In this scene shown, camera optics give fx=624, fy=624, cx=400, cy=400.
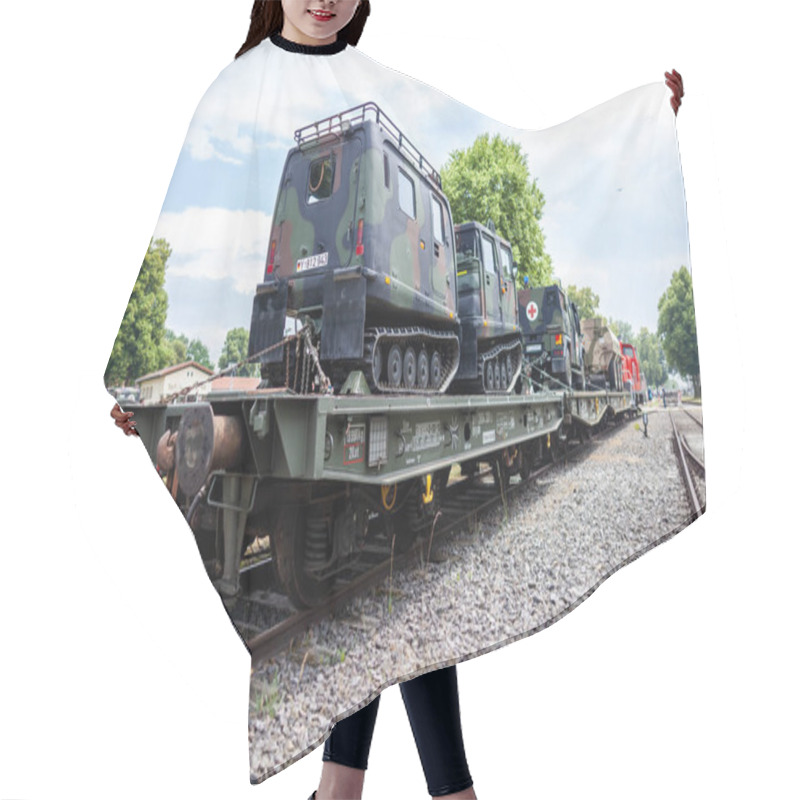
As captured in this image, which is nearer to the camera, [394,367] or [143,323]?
[143,323]

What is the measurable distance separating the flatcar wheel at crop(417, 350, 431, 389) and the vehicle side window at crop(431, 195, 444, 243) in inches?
19.2

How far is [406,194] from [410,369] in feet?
2.25

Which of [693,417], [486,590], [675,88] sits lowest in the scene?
[486,590]

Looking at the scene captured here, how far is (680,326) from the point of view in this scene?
103 inches

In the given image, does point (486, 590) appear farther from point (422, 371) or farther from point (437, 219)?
point (437, 219)

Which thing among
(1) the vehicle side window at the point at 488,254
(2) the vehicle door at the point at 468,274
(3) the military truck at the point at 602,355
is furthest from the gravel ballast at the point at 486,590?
(1) the vehicle side window at the point at 488,254

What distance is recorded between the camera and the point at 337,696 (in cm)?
211

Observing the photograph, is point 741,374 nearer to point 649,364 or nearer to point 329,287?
point 649,364

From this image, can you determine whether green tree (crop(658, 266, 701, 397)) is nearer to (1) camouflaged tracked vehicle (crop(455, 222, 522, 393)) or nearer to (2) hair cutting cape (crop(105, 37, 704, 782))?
(2) hair cutting cape (crop(105, 37, 704, 782))

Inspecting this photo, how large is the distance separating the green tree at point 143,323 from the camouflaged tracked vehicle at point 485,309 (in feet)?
3.83

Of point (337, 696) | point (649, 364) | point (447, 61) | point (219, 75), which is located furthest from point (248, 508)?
point (447, 61)

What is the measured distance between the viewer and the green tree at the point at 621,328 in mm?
2763

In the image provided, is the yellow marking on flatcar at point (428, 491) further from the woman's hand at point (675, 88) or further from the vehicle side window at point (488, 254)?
the woman's hand at point (675, 88)

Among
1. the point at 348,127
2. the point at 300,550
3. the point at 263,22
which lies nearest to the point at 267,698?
the point at 300,550
